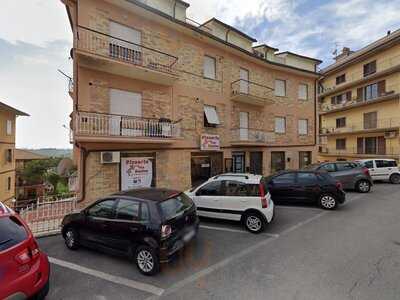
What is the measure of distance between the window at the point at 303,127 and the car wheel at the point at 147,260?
16.6 metres

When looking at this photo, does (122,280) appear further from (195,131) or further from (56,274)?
(195,131)

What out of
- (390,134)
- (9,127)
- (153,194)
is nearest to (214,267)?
(153,194)

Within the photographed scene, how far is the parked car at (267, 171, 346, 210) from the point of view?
25.4ft

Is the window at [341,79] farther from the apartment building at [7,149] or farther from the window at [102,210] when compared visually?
the apartment building at [7,149]

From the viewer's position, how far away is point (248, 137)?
1346cm

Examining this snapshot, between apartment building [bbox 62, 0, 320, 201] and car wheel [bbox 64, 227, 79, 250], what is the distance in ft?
10.6

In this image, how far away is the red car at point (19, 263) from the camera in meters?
2.61

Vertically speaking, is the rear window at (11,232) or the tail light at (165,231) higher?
the rear window at (11,232)

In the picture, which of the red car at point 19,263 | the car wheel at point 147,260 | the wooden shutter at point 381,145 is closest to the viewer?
the red car at point 19,263

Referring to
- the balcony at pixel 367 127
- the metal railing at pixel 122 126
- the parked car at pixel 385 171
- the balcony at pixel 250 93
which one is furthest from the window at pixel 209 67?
the balcony at pixel 367 127

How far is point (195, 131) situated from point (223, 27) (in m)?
7.08

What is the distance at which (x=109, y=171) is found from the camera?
8.75 m

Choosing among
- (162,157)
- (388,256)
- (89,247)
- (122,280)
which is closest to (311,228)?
(388,256)

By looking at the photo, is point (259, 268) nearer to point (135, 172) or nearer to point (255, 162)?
point (135, 172)
